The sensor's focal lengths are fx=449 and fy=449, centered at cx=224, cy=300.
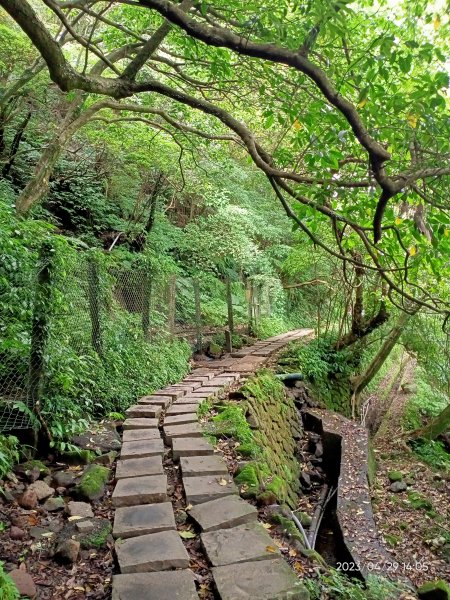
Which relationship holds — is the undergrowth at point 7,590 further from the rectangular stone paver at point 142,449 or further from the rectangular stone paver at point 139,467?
the rectangular stone paver at point 142,449

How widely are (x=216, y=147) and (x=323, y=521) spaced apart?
24.5ft

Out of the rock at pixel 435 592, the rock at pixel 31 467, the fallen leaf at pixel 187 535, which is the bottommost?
the rock at pixel 435 592

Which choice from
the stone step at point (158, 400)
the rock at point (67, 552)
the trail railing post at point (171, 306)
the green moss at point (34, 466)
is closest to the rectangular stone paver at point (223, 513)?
the rock at point (67, 552)

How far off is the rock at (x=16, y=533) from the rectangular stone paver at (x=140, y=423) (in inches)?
78.1

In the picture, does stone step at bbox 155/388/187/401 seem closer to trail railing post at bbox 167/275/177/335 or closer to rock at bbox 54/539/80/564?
trail railing post at bbox 167/275/177/335

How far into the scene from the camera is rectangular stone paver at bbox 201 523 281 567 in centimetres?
262

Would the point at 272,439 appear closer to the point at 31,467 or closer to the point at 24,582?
the point at 31,467

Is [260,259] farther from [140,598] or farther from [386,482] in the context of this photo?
[140,598]

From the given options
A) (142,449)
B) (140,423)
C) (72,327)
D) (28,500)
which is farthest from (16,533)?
(72,327)

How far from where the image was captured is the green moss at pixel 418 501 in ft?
23.5

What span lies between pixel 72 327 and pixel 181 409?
162 centimetres

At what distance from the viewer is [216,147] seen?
9.76m

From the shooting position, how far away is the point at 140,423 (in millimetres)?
4973

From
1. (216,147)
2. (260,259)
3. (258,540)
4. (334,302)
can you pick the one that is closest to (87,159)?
(216,147)
